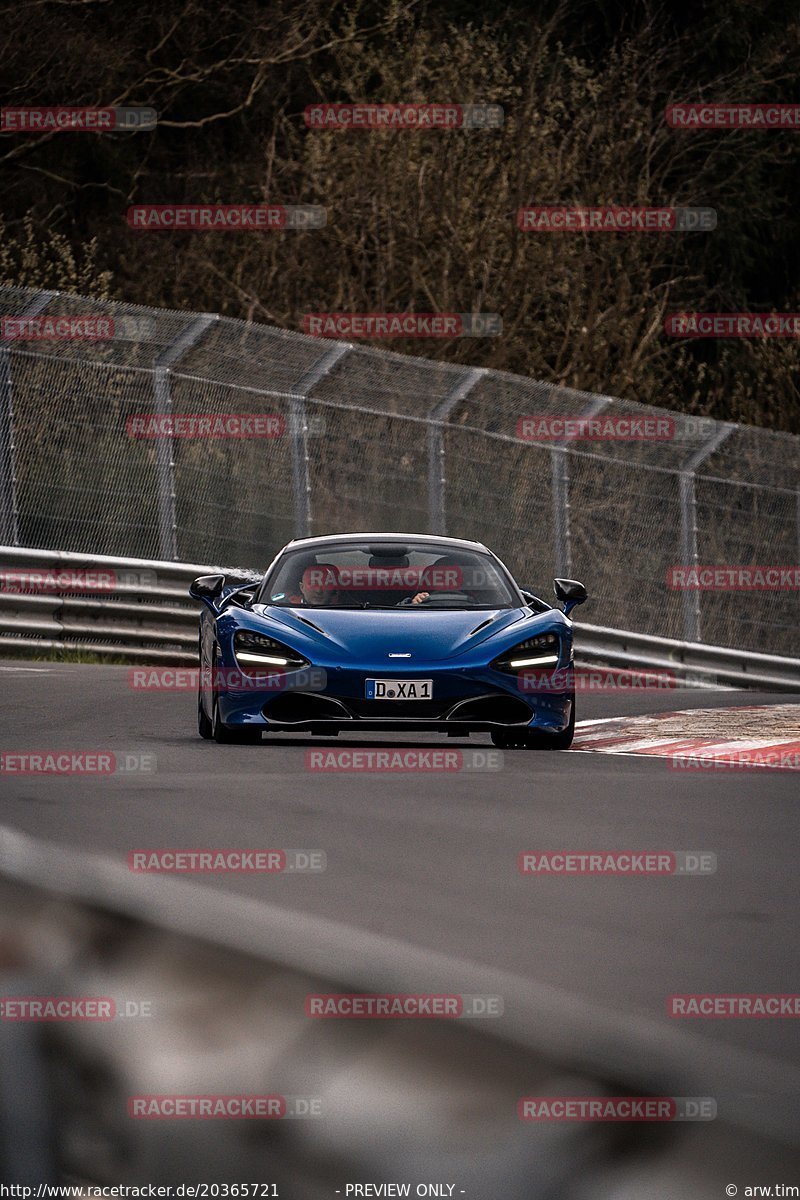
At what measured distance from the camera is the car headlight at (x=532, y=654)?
12.1 metres

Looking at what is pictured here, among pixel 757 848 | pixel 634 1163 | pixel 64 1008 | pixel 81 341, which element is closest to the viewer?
pixel 634 1163

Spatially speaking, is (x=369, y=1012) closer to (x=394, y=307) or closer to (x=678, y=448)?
(x=678, y=448)

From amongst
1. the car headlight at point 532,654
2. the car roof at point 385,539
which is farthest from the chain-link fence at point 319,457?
the car headlight at point 532,654

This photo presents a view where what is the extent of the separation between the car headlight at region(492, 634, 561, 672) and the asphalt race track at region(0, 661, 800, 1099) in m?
0.51

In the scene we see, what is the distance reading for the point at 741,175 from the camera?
1565 inches

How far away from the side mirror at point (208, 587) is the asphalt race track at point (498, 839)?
83 centimetres

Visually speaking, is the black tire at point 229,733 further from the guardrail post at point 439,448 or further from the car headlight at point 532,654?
the guardrail post at point 439,448

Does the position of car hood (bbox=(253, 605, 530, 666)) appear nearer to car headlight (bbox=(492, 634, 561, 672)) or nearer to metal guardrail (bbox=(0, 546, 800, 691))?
car headlight (bbox=(492, 634, 561, 672))

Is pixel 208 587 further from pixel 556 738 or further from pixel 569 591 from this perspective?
pixel 556 738

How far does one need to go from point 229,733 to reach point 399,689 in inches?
42.0

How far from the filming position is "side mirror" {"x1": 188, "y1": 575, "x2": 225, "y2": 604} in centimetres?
1300

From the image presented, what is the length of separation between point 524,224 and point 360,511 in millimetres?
10481

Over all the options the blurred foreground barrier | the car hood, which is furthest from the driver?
the blurred foreground barrier

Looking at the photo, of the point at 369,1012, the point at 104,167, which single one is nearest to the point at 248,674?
the point at 369,1012
